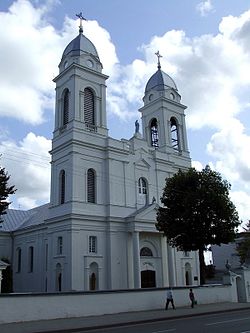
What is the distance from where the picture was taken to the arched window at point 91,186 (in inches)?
1492

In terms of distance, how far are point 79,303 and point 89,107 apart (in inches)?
920

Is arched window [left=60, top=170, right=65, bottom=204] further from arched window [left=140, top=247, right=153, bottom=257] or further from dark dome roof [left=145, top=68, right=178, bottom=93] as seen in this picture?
dark dome roof [left=145, top=68, right=178, bottom=93]

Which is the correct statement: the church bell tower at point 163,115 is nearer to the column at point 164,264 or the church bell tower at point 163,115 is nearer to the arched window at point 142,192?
the arched window at point 142,192

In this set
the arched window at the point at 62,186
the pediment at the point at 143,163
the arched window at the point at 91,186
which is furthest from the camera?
the pediment at the point at 143,163

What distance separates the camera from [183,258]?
42.8m

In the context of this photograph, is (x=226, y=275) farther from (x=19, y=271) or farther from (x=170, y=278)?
(x=19, y=271)

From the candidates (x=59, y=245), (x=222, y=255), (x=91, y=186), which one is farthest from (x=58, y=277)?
(x=222, y=255)

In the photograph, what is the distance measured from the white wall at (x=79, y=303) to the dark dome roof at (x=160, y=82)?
91.3 feet

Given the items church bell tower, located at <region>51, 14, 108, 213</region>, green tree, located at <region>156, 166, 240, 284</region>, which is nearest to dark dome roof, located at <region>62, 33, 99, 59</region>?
church bell tower, located at <region>51, 14, 108, 213</region>

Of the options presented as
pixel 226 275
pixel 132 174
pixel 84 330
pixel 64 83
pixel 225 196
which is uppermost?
pixel 64 83

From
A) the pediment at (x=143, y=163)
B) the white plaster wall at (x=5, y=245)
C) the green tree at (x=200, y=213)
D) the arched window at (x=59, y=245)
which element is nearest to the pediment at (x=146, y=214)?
the pediment at (x=143, y=163)

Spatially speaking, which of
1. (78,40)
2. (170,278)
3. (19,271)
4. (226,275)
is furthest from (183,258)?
(78,40)

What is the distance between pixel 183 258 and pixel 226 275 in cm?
919

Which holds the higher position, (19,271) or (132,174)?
(132,174)
